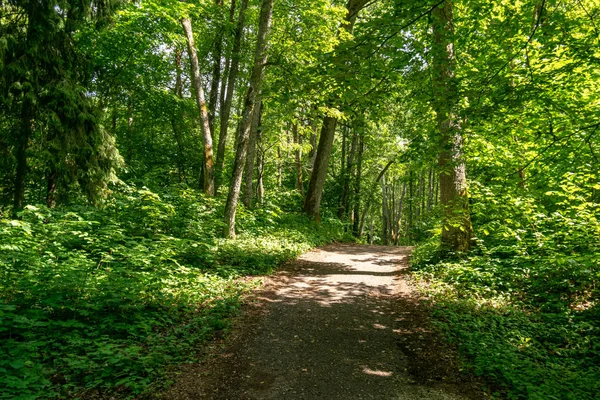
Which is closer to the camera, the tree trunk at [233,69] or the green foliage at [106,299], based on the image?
the green foliage at [106,299]

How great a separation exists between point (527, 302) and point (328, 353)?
4.22 metres

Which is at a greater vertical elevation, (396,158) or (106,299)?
(396,158)

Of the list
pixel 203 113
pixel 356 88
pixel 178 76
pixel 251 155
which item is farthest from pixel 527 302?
pixel 178 76

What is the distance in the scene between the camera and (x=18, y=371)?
3.35 metres

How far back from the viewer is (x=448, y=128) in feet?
19.4

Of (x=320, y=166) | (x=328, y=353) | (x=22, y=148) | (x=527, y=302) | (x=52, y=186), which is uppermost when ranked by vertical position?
(x=320, y=166)

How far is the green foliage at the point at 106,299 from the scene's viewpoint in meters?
3.65

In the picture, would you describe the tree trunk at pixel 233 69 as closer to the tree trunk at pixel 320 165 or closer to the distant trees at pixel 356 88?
the distant trees at pixel 356 88

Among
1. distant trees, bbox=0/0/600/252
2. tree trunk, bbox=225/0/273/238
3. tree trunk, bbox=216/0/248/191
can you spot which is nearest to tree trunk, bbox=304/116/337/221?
distant trees, bbox=0/0/600/252

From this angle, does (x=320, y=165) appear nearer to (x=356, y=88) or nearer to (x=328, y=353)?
(x=356, y=88)

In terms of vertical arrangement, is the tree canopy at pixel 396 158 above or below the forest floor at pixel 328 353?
above

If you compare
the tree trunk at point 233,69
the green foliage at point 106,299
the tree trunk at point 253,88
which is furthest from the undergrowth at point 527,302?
the tree trunk at point 233,69

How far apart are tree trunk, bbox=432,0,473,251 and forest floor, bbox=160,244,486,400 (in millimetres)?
2055

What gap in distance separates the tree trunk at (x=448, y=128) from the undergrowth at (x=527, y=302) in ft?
1.70
